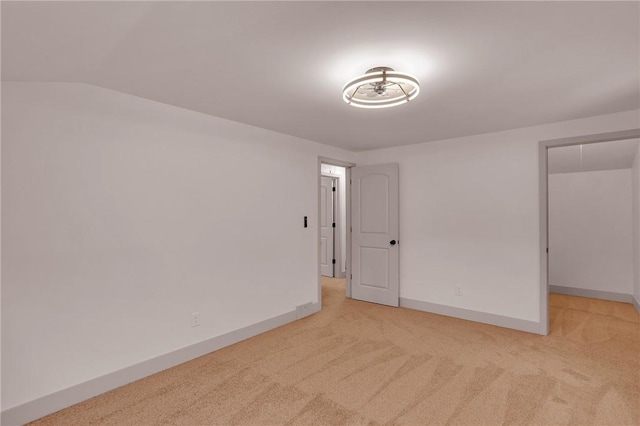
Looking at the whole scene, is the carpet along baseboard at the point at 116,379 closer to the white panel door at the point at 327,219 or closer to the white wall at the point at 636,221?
the white panel door at the point at 327,219

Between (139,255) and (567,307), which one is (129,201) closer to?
(139,255)

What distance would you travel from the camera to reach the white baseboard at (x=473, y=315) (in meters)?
3.69

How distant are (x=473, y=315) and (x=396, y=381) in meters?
1.97

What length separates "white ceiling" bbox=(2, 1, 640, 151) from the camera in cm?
153

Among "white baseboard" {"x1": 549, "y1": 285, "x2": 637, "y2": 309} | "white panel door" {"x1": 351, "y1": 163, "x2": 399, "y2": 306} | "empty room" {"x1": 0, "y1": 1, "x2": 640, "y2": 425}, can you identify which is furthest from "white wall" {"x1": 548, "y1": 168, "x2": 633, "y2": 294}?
"white panel door" {"x1": 351, "y1": 163, "x2": 399, "y2": 306}

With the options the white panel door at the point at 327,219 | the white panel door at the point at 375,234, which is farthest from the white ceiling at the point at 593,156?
the white panel door at the point at 327,219

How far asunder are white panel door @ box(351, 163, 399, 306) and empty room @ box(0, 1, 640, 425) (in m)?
0.33

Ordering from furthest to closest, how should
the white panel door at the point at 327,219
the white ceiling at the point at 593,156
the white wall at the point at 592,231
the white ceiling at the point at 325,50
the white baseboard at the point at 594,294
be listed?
1. the white panel door at the point at 327,219
2. the white wall at the point at 592,231
3. the white baseboard at the point at 594,294
4. the white ceiling at the point at 593,156
5. the white ceiling at the point at 325,50

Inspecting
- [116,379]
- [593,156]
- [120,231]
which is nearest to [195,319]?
[116,379]

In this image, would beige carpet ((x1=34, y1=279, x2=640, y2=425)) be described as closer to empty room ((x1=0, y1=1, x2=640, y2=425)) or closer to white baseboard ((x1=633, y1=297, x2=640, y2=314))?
empty room ((x1=0, y1=1, x2=640, y2=425))

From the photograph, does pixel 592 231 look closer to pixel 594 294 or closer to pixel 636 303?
pixel 594 294

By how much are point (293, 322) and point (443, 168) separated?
110 inches

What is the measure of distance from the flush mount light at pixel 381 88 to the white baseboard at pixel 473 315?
9.68 ft

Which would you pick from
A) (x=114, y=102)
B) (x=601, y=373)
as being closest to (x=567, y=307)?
(x=601, y=373)
